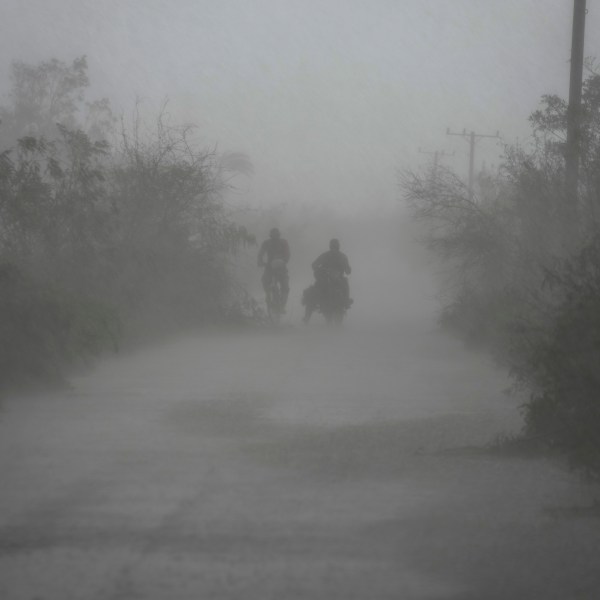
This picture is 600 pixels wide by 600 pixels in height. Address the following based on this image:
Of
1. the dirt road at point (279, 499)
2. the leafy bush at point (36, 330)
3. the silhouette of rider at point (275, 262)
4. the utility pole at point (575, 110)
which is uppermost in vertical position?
the utility pole at point (575, 110)

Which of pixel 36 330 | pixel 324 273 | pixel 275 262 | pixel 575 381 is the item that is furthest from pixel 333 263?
pixel 575 381

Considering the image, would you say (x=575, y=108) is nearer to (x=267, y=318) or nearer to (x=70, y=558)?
(x=267, y=318)

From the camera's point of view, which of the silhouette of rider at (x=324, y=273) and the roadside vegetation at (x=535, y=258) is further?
the silhouette of rider at (x=324, y=273)

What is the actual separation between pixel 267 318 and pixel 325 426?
43.2 ft

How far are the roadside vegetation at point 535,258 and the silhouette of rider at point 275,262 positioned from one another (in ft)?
10.5

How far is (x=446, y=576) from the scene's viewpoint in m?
5.80

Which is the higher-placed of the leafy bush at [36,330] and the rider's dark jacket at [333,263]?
the rider's dark jacket at [333,263]

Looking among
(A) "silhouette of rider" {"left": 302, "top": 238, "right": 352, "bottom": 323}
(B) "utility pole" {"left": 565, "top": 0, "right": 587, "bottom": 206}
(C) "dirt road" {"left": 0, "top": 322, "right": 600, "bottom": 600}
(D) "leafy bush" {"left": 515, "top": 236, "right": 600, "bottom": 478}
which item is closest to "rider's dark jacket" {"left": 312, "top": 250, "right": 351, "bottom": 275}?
(A) "silhouette of rider" {"left": 302, "top": 238, "right": 352, "bottom": 323}

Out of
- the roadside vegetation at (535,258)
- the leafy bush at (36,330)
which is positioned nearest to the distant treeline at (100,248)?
the leafy bush at (36,330)

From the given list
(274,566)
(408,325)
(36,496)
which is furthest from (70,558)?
(408,325)

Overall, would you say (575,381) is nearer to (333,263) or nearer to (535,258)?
(535,258)

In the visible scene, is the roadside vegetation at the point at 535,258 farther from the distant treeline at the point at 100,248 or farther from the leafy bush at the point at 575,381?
the distant treeline at the point at 100,248

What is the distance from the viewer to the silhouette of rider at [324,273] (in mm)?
24875

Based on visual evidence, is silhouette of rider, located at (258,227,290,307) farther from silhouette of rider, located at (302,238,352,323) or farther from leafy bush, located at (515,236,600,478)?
leafy bush, located at (515,236,600,478)
